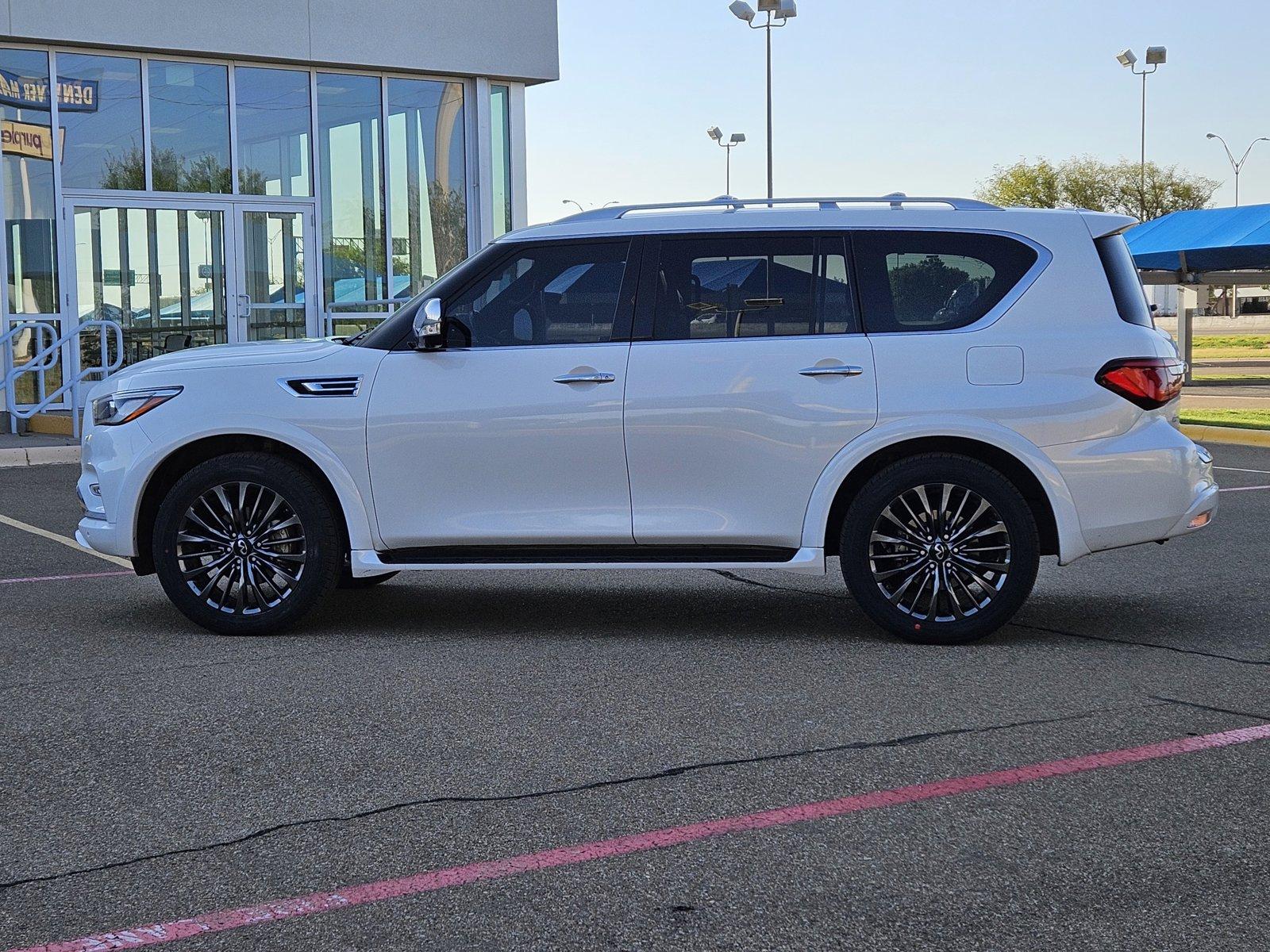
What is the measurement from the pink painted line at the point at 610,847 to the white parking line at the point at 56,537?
586 centimetres

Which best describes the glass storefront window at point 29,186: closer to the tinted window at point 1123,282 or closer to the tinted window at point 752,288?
the tinted window at point 752,288

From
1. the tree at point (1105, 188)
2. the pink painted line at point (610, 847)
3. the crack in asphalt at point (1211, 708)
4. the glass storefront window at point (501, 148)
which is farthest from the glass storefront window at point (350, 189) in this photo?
the tree at point (1105, 188)

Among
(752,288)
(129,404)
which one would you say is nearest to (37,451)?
(129,404)

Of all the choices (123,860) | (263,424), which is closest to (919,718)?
(123,860)

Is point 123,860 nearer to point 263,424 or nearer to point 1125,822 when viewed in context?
point 1125,822

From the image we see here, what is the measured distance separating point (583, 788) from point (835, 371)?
105 inches

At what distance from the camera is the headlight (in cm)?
711

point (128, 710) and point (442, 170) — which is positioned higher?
point (442, 170)

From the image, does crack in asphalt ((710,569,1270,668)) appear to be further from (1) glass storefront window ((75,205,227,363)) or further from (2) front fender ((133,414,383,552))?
(1) glass storefront window ((75,205,227,363))

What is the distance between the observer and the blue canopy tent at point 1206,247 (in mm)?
24250

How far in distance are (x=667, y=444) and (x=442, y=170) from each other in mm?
15577

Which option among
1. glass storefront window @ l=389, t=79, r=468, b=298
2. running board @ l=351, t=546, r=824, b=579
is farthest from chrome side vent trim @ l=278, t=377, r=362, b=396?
glass storefront window @ l=389, t=79, r=468, b=298

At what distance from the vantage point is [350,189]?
20.9 m

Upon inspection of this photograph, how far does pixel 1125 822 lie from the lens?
432 cm
